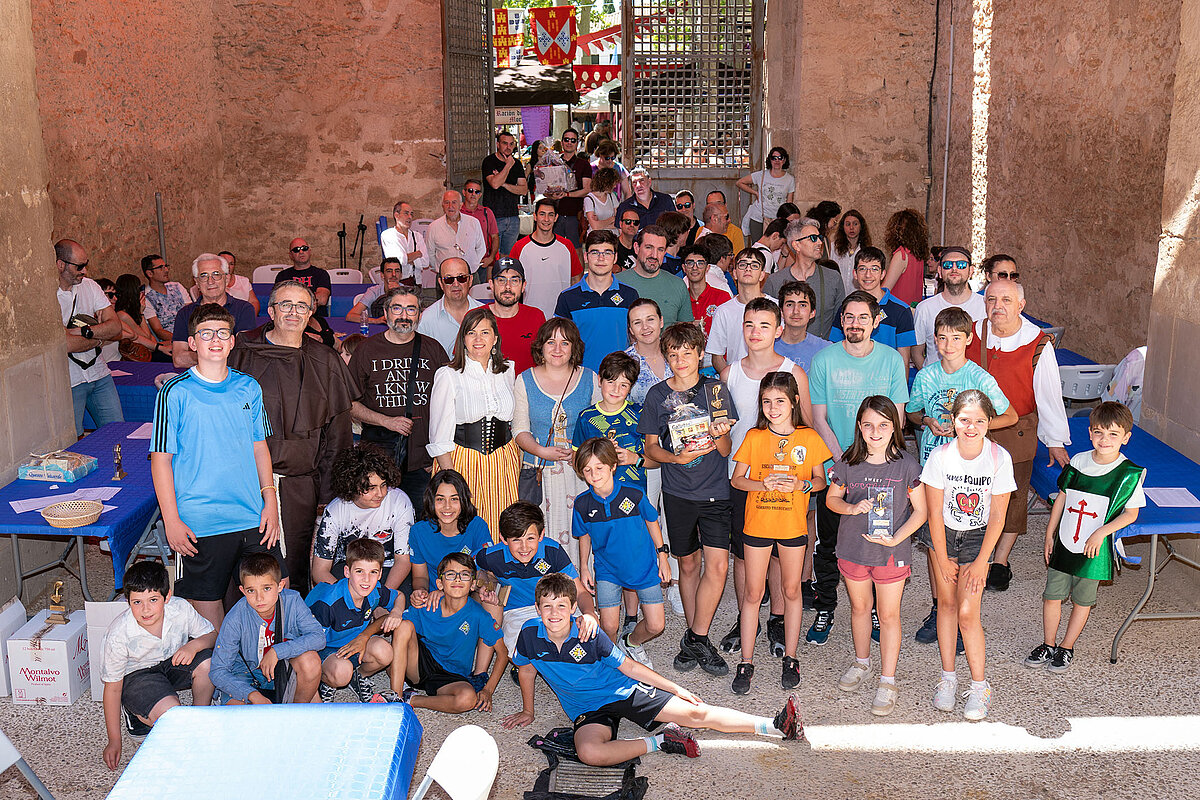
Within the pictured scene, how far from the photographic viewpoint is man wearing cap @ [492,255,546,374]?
19.1 ft

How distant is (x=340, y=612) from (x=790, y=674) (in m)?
2.04

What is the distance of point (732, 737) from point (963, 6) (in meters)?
8.81

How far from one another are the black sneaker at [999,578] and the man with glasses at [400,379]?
3.12 m

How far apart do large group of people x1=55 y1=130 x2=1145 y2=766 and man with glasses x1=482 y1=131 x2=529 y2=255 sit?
601cm

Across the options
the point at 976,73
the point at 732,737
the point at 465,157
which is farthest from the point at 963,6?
the point at 732,737

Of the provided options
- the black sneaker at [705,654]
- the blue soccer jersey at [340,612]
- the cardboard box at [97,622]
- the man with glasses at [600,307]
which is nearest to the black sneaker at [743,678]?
the black sneaker at [705,654]

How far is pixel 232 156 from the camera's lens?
42.2 ft

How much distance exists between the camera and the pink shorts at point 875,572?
182 inches

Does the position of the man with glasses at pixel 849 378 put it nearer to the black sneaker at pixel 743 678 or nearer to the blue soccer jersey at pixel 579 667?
the black sneaker at pixel 743 678

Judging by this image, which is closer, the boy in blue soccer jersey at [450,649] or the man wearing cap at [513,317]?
the boy in blue soccer jersey at [450,649]

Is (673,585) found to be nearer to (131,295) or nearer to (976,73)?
(131,295)

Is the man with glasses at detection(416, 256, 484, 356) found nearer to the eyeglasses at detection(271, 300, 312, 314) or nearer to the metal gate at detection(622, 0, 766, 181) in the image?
the eyeglasses at detection(271, 300, 312, 314)

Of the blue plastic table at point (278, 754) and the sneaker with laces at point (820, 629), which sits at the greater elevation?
the blue plastic table at point (278, 754)

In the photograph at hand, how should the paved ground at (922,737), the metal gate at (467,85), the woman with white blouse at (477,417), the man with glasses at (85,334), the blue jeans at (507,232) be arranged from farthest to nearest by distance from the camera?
the metal gate at (467,85)
the blue jeans at (507,232)
the man with glasses at (85,334)
the woman with white blouse at (477,417)
the paved ground at (922,737)
